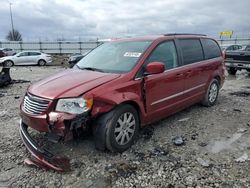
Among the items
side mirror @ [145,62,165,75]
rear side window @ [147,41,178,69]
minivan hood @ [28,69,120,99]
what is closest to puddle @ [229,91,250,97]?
rear side window @ [147,41,178,69]

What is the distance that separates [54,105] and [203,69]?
351 centimetres

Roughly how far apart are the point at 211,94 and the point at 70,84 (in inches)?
150

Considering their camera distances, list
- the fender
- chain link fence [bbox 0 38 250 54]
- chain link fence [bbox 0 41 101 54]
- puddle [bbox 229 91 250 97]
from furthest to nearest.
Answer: chain link fence [bbox 0 41 101 54], chain link fence [bbox 0 38 250 54], puddle [bbox 229 91 250 97], the fender

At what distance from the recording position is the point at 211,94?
6195mm

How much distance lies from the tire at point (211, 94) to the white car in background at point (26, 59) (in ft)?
61.6

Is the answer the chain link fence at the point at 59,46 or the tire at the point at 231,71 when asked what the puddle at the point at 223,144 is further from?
the chain link fence at the point at 59,46

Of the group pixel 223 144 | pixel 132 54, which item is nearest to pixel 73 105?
pixel 132 54

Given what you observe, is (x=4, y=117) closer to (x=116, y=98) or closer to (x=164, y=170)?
(x=116, y=98)

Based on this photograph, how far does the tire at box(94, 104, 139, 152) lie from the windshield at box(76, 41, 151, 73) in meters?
0.70

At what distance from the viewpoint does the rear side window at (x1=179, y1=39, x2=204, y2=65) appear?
5.07 meters

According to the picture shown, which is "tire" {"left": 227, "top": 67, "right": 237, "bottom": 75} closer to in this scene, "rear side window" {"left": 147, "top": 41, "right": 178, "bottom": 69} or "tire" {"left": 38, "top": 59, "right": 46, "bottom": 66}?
"rear side window" {"left": 147, "top": 41, "right": 178, "bottom": 69}

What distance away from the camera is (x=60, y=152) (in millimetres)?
3910

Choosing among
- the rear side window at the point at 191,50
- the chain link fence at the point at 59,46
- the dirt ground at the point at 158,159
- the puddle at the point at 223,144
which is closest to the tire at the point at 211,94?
the dirt ground at the point at 158,159

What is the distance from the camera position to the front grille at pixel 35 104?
3469mm
